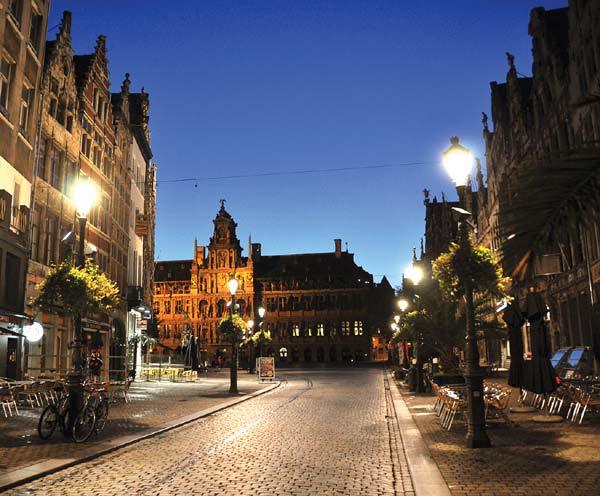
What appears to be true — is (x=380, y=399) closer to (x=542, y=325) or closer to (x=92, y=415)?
(x=542, y=325)

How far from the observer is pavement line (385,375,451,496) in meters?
7.31

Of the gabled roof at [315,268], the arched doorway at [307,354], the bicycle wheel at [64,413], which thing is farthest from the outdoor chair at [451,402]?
the gabled roof at [315,268]

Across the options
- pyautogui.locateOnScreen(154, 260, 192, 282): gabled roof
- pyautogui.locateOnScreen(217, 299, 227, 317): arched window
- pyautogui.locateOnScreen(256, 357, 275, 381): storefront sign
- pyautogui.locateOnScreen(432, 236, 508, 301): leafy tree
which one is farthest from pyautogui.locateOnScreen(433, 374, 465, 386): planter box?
pyautogui.locateOnScreen(154, 260, 192, 282): gabled roof

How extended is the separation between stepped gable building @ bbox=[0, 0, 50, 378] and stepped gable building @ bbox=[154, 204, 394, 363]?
6331cm

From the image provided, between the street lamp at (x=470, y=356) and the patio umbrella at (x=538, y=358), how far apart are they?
7.47 ft

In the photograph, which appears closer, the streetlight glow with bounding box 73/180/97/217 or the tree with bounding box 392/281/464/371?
the streetlight glow with bounding box 73/180/97/217

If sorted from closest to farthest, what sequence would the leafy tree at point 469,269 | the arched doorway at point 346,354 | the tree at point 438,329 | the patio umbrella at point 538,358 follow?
the leafy tree at point 469,269 → the patio umbrella at point 538,358 → the tree at point 438,329 → the arched doorway at point 346,354

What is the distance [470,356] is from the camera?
10680 millimetres

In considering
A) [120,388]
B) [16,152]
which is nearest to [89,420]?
[120,388]

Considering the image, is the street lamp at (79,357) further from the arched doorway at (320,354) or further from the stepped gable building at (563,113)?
the arched doorway at (320,354)

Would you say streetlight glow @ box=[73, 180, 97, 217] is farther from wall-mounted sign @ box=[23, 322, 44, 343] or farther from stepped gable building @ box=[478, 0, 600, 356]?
stepped gable building @ box=[478, 0, 600, 356]

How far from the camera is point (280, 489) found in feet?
25.0

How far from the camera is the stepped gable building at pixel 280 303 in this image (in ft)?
288

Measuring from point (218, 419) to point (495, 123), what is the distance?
35.8 meters
